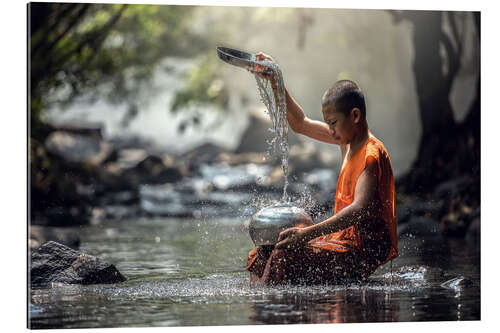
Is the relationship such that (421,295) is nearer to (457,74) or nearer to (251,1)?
(251,1)

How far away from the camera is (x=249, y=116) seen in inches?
973

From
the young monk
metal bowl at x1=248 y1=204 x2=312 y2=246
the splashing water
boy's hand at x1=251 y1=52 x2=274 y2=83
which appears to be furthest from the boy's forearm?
boy's hand at x1=251 y1=52 x2=274 y2=83

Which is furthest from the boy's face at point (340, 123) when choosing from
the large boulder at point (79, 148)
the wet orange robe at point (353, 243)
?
the large boulder at point (79, 148)

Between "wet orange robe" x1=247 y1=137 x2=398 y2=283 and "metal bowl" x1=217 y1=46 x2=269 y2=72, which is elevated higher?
"metal bowl" x1=217 y1=46 x2=269 y2=72

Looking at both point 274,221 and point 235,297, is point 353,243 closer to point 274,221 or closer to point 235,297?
point 274,221

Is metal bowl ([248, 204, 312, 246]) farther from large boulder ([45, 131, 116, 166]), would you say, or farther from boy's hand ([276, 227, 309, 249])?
large boulder ([45, 131, 116, 166])

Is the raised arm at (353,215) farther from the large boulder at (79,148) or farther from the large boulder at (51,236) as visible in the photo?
the large boulder at (79,148)

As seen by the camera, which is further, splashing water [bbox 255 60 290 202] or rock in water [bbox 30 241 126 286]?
rock in water [bbox 30 241 126 286]

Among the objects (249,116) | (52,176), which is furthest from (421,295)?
(249,116)

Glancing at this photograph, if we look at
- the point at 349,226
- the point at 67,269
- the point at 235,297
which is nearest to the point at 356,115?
the point at 349,226

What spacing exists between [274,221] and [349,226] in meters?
0.47

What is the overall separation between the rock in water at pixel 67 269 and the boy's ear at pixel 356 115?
88.0 inches

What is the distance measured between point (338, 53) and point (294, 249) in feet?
57.7

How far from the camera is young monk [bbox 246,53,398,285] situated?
5215mm
